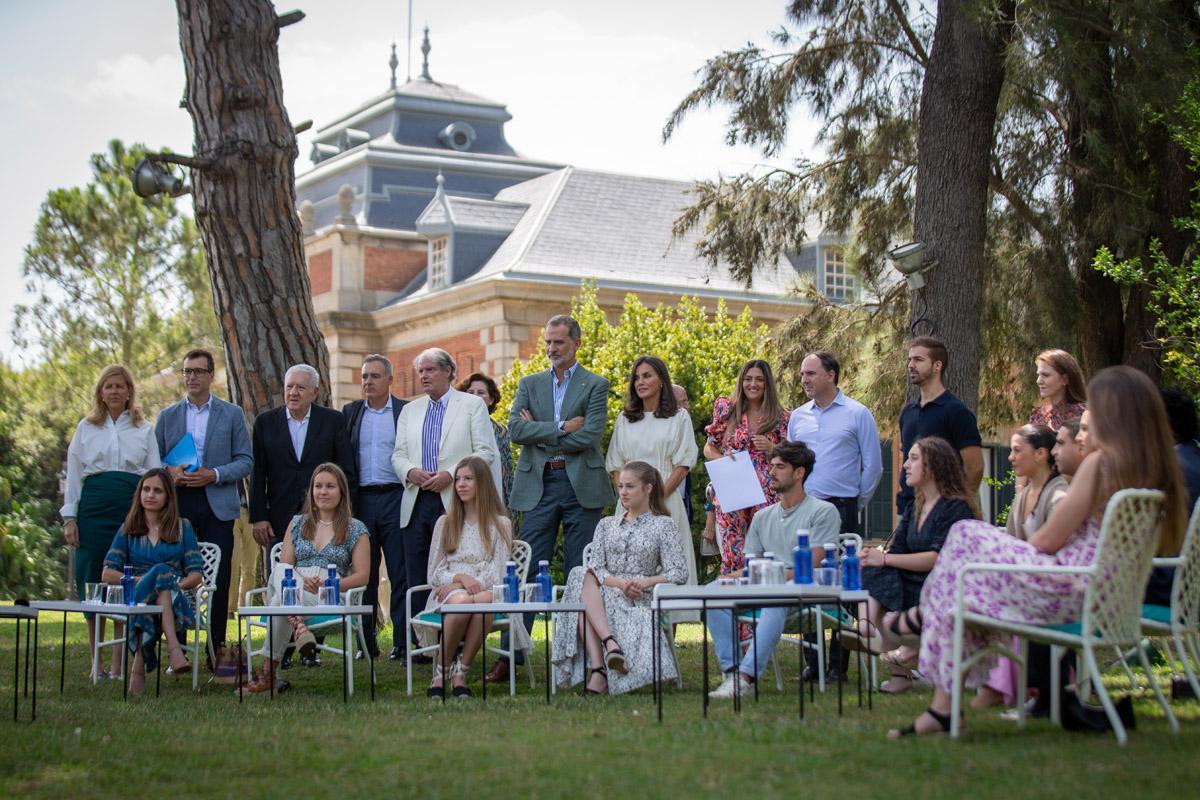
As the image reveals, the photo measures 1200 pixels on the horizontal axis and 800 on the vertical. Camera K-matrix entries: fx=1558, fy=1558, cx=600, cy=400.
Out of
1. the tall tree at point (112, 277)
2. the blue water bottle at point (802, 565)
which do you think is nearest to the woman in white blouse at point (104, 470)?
the blue water bottle at point (802, 565)

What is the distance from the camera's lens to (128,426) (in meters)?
9.27

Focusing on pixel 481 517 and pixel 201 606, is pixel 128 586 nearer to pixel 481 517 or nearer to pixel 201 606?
pixel 201 606

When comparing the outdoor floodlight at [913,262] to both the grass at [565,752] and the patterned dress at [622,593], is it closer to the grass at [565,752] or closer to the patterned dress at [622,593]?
the patterned dress at [622,593]

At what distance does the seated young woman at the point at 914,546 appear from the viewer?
22.5 ft

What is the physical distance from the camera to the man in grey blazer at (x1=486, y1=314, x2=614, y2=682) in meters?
8.91

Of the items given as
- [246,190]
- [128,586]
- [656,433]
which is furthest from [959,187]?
[128,586]

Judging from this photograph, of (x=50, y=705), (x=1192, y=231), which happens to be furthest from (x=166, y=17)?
(x=1192, y=231)

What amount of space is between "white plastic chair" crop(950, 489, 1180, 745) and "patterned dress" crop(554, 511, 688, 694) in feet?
8.12

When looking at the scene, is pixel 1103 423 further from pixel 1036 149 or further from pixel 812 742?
pixel 1036 149

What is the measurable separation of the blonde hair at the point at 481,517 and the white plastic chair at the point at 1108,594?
3270 mm

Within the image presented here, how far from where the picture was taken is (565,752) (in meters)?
5.37

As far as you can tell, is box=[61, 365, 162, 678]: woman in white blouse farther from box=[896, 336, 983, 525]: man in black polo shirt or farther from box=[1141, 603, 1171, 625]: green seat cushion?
box=[1141, 603, 1171, 625]: green seat cushion

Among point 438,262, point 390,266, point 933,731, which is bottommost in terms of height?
point 933,731

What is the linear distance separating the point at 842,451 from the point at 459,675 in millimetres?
2398
